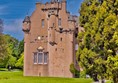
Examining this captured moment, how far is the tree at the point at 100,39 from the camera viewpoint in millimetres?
20781

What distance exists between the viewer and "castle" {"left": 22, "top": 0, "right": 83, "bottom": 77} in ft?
214

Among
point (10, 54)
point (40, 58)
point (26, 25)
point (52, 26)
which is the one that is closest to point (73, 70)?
point (40, 58)

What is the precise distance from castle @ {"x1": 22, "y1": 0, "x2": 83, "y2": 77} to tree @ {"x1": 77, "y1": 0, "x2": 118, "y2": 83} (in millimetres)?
41788

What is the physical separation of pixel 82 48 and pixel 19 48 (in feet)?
351

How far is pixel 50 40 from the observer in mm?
65562

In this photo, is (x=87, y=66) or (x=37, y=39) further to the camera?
(x=37, y=39)

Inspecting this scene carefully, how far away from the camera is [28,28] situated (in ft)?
225

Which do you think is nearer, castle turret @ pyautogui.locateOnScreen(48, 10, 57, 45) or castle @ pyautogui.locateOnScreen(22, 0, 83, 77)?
castle @ pyautogui.locateOnScreen(22, 0, 83, 77)

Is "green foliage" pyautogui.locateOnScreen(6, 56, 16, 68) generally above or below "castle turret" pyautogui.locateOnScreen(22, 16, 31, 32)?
below

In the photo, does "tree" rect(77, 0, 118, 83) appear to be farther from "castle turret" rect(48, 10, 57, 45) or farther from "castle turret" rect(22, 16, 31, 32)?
"castle turret" rect(22, 16, 31, 32)

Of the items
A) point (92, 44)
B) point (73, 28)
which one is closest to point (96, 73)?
point (92, 44)

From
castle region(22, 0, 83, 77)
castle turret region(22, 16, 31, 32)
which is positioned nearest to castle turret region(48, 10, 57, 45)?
castle region(22, 0, 83, 77)

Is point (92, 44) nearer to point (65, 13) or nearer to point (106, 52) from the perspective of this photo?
point (106, 52)

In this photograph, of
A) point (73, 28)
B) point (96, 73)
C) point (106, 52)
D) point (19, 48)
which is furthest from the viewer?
point (19, 48)
